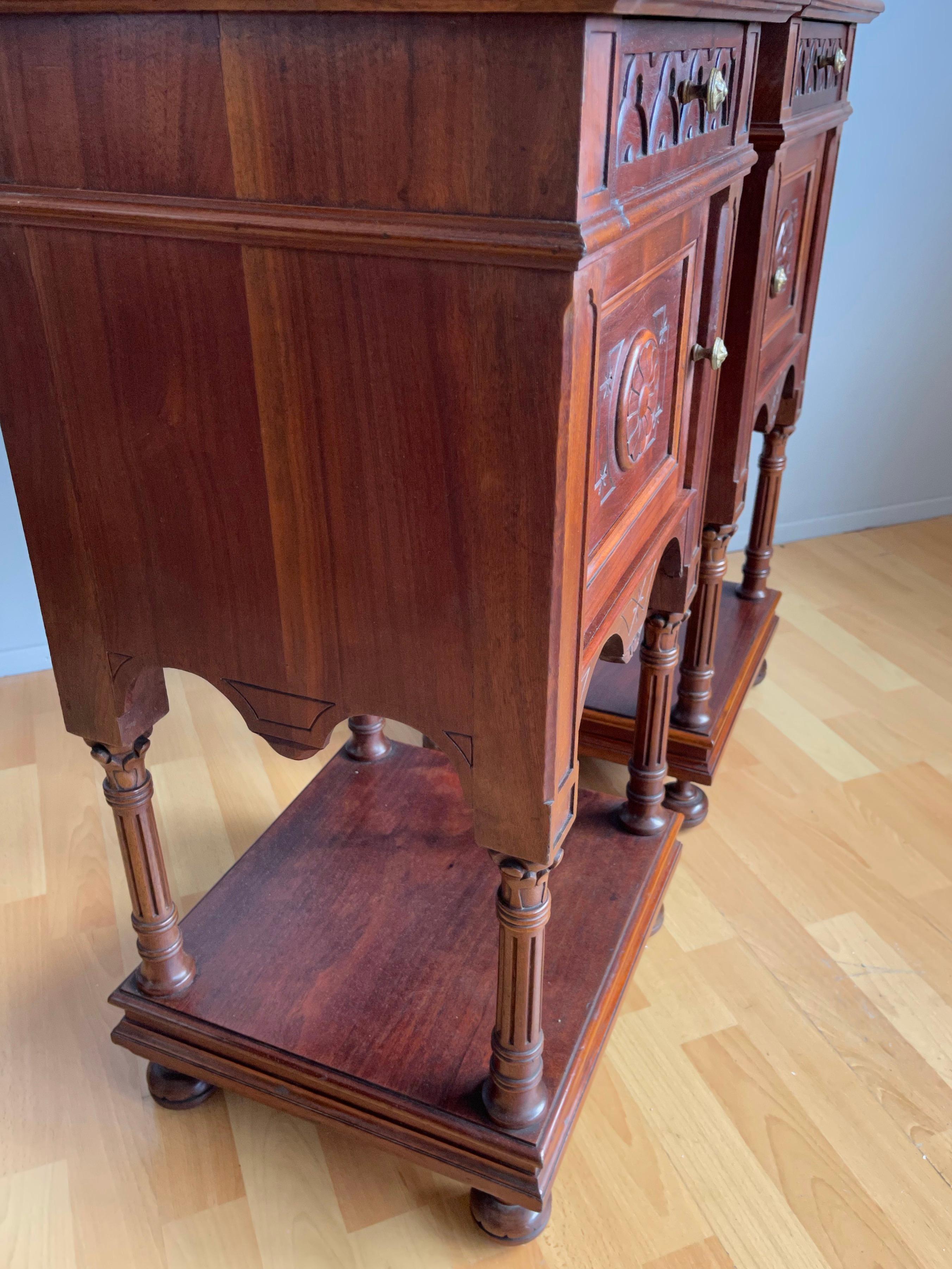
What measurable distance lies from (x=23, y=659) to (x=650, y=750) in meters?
1.23

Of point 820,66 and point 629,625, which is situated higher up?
point 820,66

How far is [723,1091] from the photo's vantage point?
115 cm

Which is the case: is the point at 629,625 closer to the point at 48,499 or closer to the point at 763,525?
the point at 48,499

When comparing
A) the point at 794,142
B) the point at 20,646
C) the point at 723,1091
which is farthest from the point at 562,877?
the point at 20,646

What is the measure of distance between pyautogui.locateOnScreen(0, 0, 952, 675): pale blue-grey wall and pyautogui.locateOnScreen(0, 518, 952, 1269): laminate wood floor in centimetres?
60

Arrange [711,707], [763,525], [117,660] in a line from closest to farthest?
[117,660], [711,707], [763,525]

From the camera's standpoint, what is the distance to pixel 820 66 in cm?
134

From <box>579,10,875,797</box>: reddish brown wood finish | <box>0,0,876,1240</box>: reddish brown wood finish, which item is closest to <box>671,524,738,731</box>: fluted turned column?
<box>579,10,875,797</box>: reddish brown wood finish

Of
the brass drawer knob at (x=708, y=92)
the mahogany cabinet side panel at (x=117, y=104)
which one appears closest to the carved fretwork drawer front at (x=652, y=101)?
the brass drawer knob at (x=708, y=92)

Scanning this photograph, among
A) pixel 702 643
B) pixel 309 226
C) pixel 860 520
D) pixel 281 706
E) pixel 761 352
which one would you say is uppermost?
pixel 309 226

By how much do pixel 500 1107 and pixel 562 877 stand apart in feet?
1.10

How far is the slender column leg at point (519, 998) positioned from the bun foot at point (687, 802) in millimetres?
614

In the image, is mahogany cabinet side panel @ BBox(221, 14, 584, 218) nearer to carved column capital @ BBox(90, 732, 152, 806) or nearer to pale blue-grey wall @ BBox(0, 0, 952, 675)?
carved column capital @ BBox(90, 732, 152, 806)

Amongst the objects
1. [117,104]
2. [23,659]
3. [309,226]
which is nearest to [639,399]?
[309,226]
